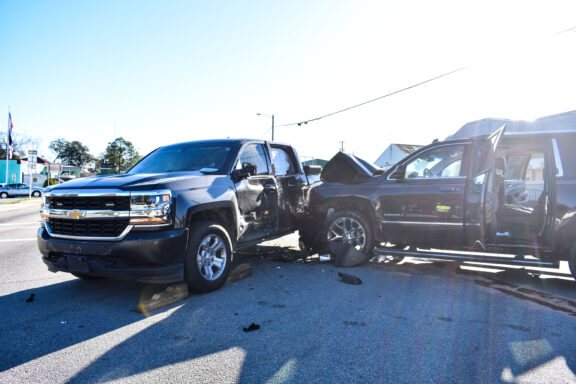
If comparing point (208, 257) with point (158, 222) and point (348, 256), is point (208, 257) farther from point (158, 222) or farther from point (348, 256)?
point (348, 256)

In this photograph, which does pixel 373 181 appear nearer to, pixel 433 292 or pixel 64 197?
pixel 433 292

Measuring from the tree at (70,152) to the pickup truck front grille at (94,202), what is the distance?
117 metres

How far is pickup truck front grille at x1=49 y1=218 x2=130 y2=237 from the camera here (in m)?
3.97

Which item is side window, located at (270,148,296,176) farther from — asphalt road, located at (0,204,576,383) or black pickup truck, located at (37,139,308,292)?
asphalt road, located at (0,204,576,383)

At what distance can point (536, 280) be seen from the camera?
534 centimetres

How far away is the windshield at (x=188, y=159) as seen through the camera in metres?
5.31

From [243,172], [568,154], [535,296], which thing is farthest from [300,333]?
[568,154]

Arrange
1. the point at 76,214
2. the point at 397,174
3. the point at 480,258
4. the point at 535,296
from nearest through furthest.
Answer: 1. the point at 76,214
2. the point at 535,296
3. the point at 480,258
4. the point at 397,174

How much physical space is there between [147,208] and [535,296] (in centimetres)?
479

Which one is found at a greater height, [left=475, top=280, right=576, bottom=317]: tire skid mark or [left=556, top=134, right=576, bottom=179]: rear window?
[left=556, top=134, right=576, bottom=179]: rear window

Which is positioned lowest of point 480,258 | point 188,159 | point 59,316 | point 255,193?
point 59,316

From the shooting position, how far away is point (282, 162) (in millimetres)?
6938

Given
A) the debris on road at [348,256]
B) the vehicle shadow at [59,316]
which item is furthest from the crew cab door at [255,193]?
the vehicle shadow at [59,316]

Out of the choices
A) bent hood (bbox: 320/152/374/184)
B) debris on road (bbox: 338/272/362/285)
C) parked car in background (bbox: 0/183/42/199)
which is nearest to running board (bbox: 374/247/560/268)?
debris on road (bbox: 338/272/362/285)
